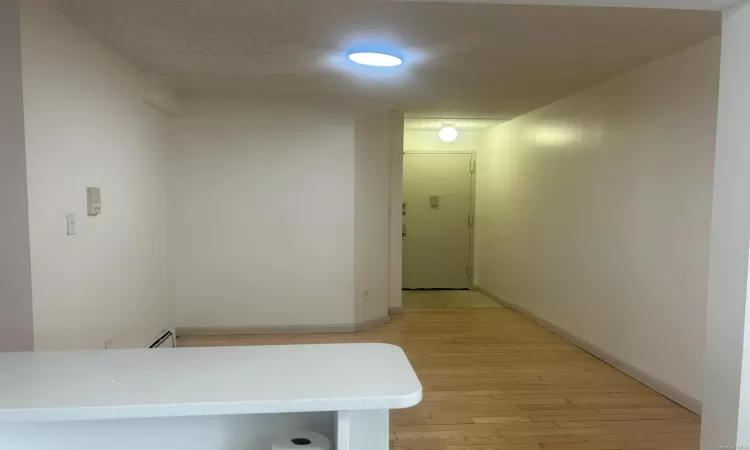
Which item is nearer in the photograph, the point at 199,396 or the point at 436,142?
the point at 199,396

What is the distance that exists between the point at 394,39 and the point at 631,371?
9.27 ft

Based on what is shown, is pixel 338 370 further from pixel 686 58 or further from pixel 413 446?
pixel 686 58

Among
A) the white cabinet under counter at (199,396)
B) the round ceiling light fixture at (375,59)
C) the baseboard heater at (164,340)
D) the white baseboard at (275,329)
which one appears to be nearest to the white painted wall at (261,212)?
the white baseboard at (275,329)

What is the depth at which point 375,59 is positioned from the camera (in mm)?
3340

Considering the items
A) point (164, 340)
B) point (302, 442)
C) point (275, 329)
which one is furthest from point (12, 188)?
point (275, 329)

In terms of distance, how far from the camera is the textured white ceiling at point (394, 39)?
2521 mm

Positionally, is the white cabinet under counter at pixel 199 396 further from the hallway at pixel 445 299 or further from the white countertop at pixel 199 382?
the hallway at pixel 445 299

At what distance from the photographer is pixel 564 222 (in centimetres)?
481

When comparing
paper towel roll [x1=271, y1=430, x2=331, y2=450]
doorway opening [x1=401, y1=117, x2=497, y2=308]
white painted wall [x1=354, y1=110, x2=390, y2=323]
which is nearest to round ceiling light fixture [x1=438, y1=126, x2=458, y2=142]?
doorway opening [x1=401, y1=117, x2=497, y2=308]

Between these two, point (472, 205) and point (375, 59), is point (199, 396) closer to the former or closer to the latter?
point (375, 59)

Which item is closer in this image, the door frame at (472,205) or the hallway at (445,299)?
the hallway at (445,299)

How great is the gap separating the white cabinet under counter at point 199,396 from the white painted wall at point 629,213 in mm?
2372

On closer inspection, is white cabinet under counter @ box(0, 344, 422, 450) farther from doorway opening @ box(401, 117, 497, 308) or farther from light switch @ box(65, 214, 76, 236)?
doorway opening @ box(401, 117, 497, 308)

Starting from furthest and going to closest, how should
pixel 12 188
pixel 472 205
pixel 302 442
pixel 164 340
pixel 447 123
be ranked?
pixel 472 205
pixel 447 123
pixel 164 340
pixel 12 188
pixel 302 442
